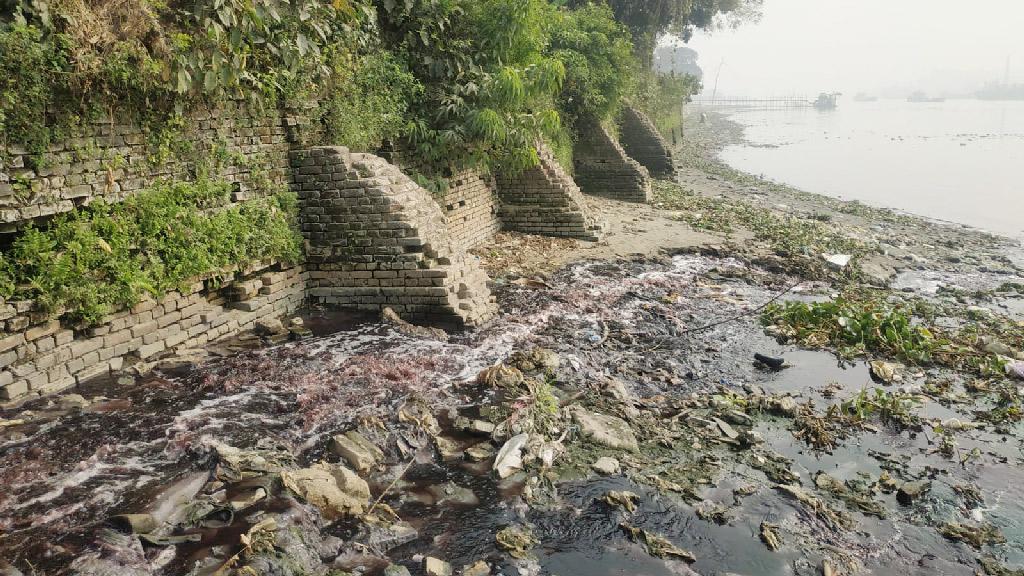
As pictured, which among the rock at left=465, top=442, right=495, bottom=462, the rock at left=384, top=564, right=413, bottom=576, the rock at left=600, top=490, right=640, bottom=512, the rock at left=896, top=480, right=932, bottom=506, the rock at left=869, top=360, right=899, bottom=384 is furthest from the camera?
the rock at left=869, top=360, right=899, bottom=384

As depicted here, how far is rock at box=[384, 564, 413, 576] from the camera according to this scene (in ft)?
10.9

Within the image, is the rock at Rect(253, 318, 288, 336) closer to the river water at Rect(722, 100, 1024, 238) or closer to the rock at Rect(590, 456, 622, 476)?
the rock at Rect(590, 456, 622, 476)

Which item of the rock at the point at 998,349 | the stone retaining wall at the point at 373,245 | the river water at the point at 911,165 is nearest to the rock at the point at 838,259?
Answer: the rock at the point at 998,349

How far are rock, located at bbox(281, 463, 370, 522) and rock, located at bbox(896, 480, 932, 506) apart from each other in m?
3.47

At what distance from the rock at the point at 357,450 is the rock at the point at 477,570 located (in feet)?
3.74

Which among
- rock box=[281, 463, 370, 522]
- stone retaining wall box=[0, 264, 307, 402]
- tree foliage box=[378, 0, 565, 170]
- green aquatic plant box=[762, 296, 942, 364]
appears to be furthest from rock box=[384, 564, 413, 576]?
tree foliage box=[378, 0, 565, 170]

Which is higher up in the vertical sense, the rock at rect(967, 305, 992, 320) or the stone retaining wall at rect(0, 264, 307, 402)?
the stone retaining wall at rect(0, 264, 307, 402)

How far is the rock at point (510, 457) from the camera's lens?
14.1 feet

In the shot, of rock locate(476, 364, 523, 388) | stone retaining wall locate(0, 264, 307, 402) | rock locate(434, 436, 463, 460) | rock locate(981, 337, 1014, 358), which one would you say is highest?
stone retaining wall locate(0, 264, 307, 402)

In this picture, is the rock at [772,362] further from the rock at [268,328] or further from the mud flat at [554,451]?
the rock at [268,328]

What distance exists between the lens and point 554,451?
180 inches

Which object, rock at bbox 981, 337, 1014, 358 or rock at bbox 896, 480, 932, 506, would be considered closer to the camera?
rock at bbox 896, 480, 932, 506

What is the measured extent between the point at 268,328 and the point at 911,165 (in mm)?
33556

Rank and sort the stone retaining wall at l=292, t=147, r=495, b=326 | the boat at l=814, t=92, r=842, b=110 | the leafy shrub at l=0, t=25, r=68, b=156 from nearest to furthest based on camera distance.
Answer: the leafy shrub at l=0, t=25, r=68, b=156
the stone retaining wall at l=292, t=147, r=495, b=326
the boat at l=814, t=92, r=842, b=110
